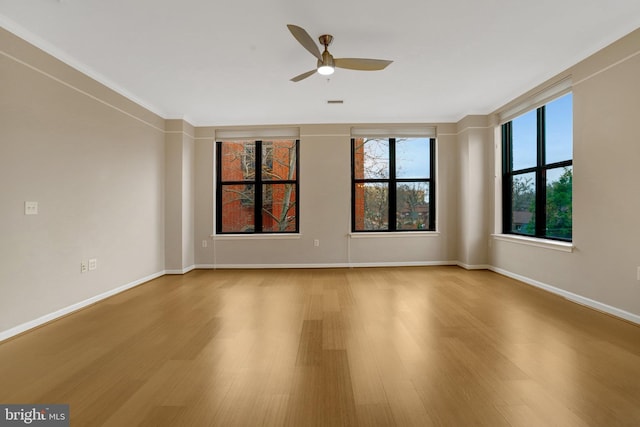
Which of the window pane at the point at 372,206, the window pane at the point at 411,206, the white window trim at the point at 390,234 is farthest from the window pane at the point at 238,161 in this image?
the window pane at the point at 411,206

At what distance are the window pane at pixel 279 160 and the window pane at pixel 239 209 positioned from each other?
1.34ft

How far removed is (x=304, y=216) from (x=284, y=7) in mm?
3312

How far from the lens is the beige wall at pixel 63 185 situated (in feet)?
8.09

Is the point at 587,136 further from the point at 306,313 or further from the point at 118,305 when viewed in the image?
the point at 118,305

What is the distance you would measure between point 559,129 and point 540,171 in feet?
1.87

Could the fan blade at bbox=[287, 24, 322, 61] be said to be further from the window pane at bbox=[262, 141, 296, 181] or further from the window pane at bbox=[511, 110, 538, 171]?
the window pane at bbox=[511, 110, 538, 171]

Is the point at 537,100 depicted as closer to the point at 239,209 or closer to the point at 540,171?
the point at 540,171

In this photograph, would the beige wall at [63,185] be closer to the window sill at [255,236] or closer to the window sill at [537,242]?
the window sill at [255,236]

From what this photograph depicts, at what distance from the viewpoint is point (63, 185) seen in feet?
9.71

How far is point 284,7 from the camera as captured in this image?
2350 millimetres

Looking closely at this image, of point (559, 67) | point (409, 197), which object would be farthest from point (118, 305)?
point (559, 67)

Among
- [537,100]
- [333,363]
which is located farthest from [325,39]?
[537,100]

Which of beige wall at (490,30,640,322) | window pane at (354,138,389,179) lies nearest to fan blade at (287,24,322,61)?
beige wall at (490,30,640,322)

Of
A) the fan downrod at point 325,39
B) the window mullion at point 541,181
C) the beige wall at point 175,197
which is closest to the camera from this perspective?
the fan downrod at point 325,39
